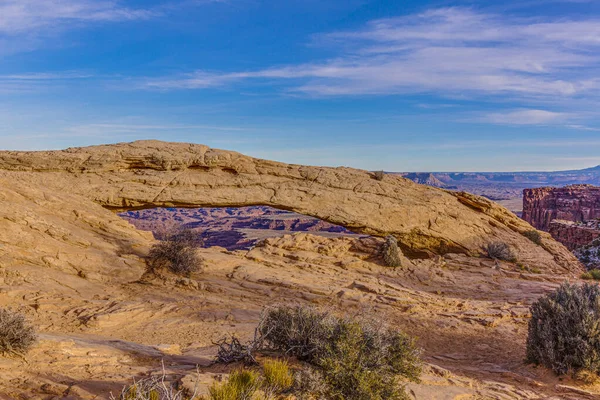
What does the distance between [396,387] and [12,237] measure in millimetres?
10595

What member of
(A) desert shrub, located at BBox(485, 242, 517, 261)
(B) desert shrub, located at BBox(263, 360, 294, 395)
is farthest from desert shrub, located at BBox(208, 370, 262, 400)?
(A) desert shrub, located at BBox(485, 242, 517, 261)

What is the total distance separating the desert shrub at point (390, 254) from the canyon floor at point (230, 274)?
0.35m

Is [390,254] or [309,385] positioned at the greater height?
[309,385]

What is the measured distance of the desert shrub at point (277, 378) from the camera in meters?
4.32

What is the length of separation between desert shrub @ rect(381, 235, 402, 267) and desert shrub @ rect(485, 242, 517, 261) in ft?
15.5

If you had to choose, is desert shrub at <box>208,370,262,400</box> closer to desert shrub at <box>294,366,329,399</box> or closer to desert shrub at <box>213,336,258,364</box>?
desert shrub at <box>294,366,329,399</box>

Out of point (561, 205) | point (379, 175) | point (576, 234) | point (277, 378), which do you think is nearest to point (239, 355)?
point (277, 378)

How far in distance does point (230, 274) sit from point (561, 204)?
73310mm

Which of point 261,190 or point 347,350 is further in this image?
point 261,190

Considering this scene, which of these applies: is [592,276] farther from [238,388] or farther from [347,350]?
[238,388]

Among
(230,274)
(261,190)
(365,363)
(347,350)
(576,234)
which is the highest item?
(261,190)

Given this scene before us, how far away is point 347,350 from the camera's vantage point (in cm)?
486

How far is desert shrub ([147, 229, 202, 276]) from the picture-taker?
40.6ft

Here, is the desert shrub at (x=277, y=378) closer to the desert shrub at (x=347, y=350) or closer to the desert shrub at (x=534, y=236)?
the desert shrub at (x=347, y=350)
